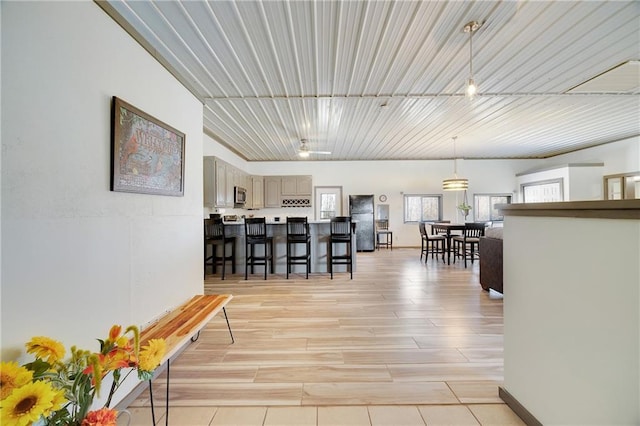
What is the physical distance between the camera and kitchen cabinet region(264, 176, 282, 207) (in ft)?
24.6

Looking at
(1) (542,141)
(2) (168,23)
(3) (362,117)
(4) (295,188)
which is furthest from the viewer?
(4) (295,188)

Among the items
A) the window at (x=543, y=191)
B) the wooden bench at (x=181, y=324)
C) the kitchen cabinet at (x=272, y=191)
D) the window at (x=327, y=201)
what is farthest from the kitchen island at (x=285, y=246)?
the window at (x=543, y=191)

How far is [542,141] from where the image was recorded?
5785 millimetres

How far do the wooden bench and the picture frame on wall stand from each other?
Answer: 3.05 ft

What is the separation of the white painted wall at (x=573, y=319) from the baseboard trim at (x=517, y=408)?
0.08 feet

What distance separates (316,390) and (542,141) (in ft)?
24.0

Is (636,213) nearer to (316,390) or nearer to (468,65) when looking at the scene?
(316,390)

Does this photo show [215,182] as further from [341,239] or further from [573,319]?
[573,319]

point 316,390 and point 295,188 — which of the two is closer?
point 316,390

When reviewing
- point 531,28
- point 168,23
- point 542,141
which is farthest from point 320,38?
point 542,141

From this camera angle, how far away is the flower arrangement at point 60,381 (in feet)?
2.31

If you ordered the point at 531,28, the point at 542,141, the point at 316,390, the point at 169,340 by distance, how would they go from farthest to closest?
the point at 542,141
the point at 531,28
the point at 316,390
the point at 169,340

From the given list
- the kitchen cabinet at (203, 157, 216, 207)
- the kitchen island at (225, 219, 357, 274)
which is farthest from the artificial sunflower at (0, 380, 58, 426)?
the kitchen cabinet at (203, 157, 216, 207)

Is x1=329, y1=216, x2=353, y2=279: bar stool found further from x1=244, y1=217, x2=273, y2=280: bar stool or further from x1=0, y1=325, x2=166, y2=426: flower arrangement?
x1=0, y1=325, x2=166, y2=426: flower arrangement
